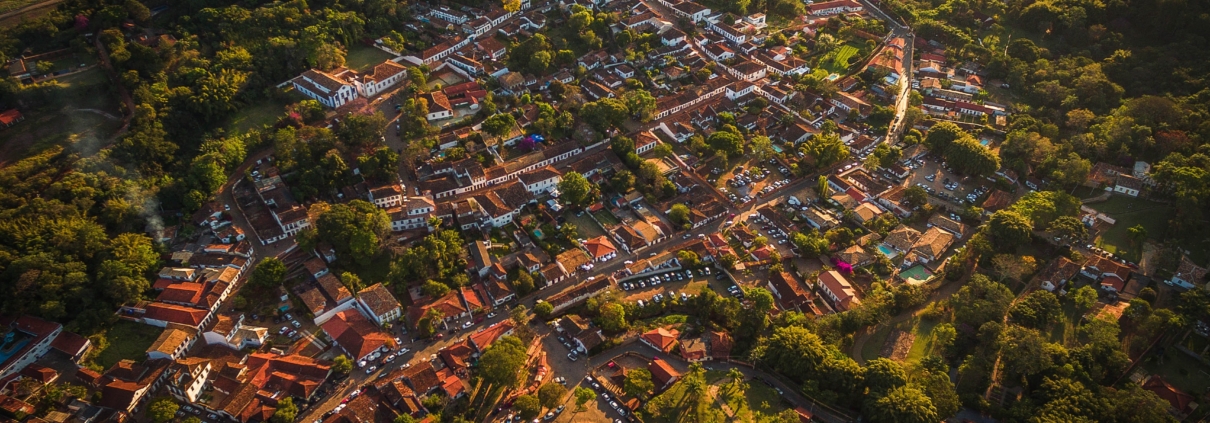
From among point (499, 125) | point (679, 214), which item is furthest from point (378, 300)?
point (679, 214)

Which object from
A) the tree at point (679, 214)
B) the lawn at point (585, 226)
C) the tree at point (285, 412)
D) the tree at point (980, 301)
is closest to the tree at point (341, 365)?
the tree at point (285, 412)

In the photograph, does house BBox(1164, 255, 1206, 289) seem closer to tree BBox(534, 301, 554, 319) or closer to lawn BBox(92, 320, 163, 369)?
tree BBox(534, 301, 554, 319)

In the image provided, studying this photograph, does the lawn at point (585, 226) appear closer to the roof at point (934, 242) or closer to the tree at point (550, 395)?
the tree at point (550, 395)

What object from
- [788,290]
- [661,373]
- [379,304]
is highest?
[379,304]

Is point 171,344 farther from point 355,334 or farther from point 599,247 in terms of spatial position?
point 599,247

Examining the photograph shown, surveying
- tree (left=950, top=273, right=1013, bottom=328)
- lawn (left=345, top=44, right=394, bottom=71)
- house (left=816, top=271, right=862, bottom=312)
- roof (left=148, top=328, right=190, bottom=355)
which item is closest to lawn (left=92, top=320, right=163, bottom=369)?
roof (left=148, top=328, right=190, bottom=355)
